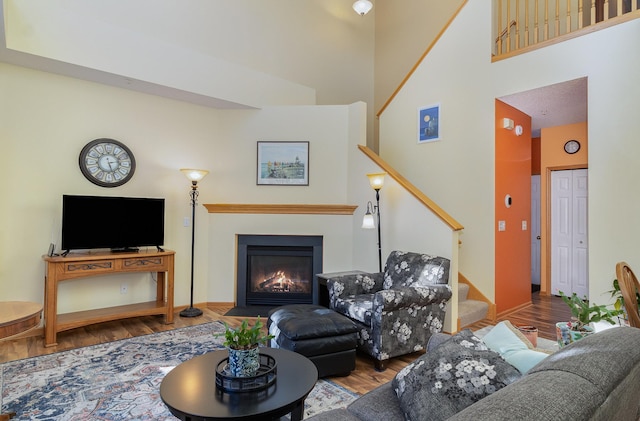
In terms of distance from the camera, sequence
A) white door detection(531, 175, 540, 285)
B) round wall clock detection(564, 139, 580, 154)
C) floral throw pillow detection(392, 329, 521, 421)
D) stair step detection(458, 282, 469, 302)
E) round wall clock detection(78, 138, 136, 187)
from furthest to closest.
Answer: white door detection(531, 175, 540, 285) → round wall clock detection(564, 139, 580, 154) → stair step detection(458, 282, 469, 302) → round wall clock detection(78, 138, 136, 187) → floral throw pillow detection(392, 329, 521, 421)

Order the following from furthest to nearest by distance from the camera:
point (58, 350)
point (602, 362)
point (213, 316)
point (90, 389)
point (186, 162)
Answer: point (186, 162) → point (213, 316) → point (58, 350) → point (90, 389) → point (602, 362)

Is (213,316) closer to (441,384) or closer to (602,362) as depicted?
(441,384)

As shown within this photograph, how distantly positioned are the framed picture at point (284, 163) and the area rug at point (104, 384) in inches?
90.0

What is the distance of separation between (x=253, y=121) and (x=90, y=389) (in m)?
3.55

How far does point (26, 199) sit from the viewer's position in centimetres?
360

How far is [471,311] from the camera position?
13.1 ft

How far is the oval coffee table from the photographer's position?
1536 millimetres

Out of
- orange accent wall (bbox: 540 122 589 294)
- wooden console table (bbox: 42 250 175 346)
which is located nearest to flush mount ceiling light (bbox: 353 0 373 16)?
orange accent wall (bbox: 540 122 589 294)

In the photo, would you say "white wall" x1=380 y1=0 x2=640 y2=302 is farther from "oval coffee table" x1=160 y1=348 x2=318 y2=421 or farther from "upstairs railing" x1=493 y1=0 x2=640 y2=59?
"oval coffee table" x1=160 y1=348 x2=318 y2=421

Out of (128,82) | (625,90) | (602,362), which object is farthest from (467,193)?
(128,82)

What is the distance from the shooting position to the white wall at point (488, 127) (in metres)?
3.40

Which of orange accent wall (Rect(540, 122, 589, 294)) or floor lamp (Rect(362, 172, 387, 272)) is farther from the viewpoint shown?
orange accent wall (Rect(540, 122, 589, 294))

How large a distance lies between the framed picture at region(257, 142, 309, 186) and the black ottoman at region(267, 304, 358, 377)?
2374mm

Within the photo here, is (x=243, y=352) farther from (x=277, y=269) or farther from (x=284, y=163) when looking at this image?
(x=284, y=163)
